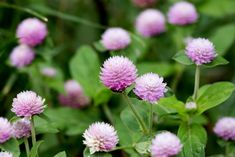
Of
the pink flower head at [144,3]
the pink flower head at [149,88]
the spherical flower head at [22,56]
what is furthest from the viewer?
the pink flower head at [144,3]

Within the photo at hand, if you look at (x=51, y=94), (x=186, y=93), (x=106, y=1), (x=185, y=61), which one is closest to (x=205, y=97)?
(x=185, y=61)

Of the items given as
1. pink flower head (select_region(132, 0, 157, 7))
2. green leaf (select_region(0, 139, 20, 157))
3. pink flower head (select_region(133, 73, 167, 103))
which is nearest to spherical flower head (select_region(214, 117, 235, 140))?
pink flower head (select_region(133, 73, 167, 103))

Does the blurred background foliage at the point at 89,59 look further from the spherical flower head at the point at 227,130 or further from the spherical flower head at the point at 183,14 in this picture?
the spherical flower head at the point at 227,130

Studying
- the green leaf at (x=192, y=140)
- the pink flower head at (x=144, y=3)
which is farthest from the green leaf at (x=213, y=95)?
the pink flower head at (x=144, y=3)

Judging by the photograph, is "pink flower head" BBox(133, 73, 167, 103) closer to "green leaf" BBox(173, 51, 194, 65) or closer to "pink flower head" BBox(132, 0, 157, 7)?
"green leaf" BBox(173, 51, 194, 65)

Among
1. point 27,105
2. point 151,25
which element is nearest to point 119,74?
point 27,105

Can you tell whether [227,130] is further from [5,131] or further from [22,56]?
[22,56]

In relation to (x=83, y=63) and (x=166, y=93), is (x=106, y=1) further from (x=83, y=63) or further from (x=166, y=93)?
(x=166, y=93)
